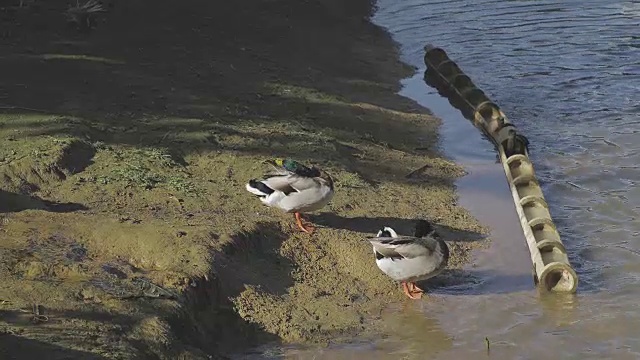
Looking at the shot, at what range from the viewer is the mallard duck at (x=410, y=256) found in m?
9.09

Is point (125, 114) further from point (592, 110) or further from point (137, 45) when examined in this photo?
point (592, 110)

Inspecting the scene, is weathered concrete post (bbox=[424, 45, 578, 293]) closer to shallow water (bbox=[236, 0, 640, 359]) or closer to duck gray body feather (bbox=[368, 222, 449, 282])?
shallow water (bbox=[236, 0, 640, 359])

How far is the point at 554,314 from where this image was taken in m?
9.15

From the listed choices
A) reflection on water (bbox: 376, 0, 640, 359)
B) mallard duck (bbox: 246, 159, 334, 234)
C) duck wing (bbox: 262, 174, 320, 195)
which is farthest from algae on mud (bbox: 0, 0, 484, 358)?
reflection on water (bbox: 376, 0, 640, 359)

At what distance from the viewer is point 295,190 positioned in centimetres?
984

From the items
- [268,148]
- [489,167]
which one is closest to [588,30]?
[489,167]

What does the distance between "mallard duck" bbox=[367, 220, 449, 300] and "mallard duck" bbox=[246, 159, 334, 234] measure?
82 cm

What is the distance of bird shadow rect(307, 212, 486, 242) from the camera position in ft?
34.3

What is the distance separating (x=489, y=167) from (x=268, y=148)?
9.44 feet

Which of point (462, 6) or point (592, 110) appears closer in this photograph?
point (592, 110)

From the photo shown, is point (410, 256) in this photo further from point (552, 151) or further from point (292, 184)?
point (552, 151)

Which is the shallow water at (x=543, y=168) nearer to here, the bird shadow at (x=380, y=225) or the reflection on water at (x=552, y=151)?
the reflection on water at (x=552, y=151)

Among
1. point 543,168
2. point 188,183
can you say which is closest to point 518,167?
point 543,168

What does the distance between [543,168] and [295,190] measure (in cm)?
435
